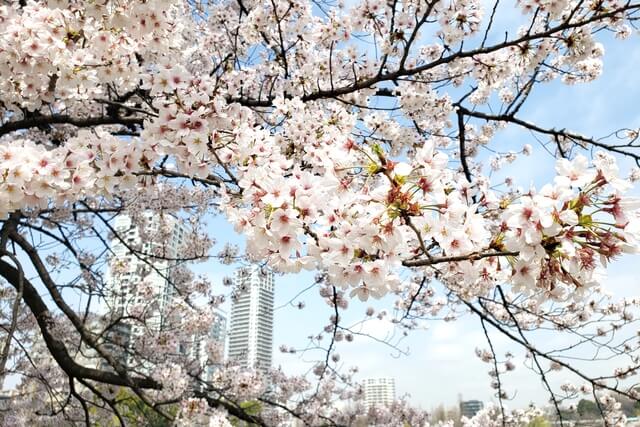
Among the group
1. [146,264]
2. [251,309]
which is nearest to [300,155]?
[146,264]

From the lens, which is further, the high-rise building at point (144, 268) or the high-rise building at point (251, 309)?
the high-rise building at point (251, 309)

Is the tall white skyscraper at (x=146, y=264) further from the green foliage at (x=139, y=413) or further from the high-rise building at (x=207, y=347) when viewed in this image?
the green foliage at (x=139, y=413)

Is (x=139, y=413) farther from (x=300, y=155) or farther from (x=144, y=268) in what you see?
(x=300, y=155)

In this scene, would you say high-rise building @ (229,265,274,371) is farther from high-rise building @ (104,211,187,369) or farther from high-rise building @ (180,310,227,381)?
high-rise building @ (104,211,187,369)

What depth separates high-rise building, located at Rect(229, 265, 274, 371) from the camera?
265 inches

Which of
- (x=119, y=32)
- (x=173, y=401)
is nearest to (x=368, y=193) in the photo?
(x=119, y=32)

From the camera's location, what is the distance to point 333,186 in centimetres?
146

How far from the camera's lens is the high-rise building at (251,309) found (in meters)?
6.72

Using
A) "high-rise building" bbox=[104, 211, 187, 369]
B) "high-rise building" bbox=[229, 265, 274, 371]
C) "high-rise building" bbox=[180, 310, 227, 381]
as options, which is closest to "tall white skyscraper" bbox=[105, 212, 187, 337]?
"high-rise building" bbox=[104, 211, 187, 369]

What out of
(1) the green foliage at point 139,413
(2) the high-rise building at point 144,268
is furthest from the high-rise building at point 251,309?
(1) the green foliage at point 139,413

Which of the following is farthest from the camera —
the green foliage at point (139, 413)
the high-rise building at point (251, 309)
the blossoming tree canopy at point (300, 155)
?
the high-rise building at point (251, 309)

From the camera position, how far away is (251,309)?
8.25 m

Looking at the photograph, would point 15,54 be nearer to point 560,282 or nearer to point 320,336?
point 560,282

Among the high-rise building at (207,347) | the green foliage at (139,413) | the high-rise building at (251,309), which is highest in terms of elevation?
the high-rise building at (251,309)
